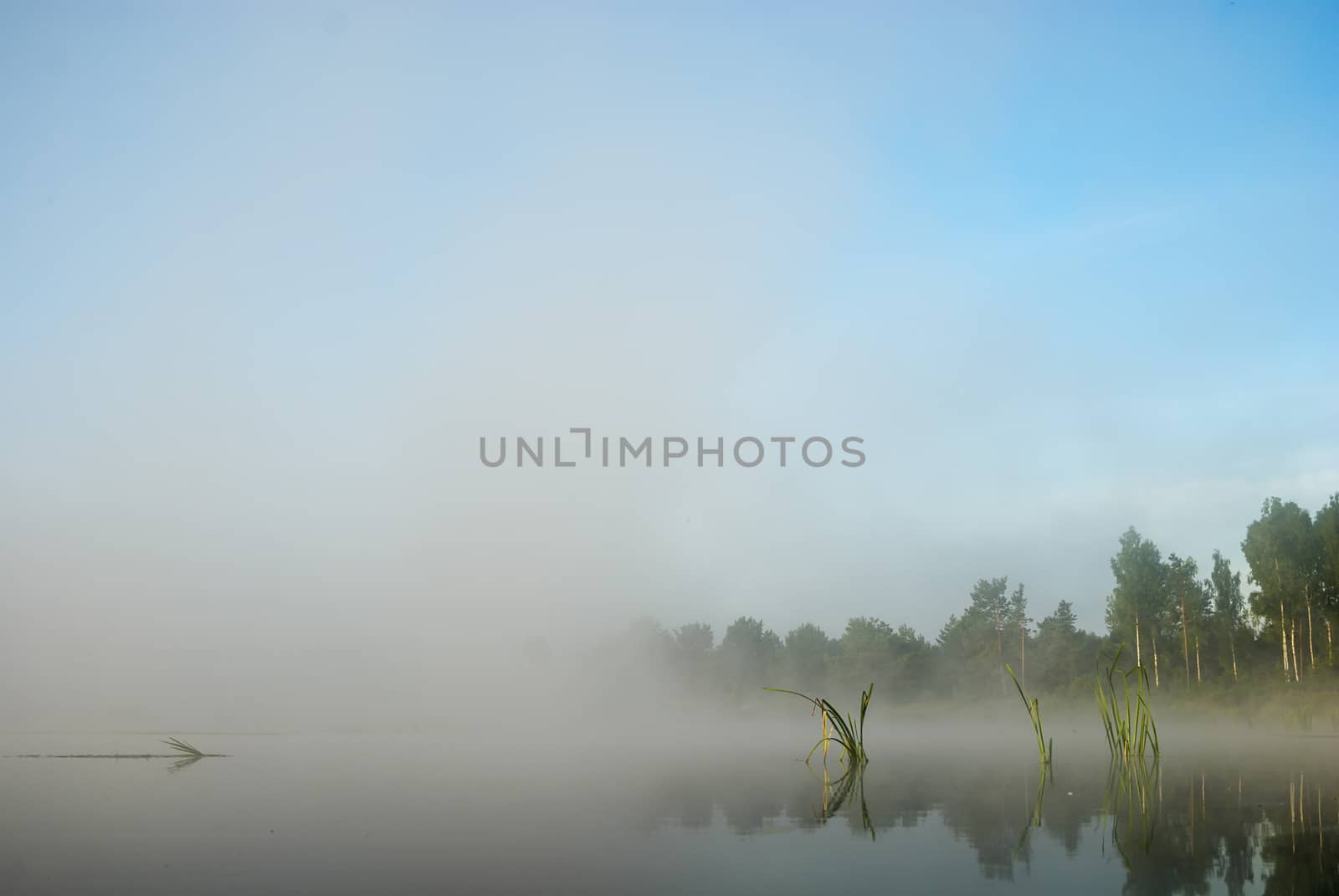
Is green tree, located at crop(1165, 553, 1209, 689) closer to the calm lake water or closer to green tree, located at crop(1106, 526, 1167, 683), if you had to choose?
green tree, located at crop(1106, 526, 1167, 683)

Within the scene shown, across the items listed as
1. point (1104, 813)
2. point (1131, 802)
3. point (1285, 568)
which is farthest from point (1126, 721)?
point (1285, 568)

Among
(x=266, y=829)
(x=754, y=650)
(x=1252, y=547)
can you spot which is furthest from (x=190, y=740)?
(x=754, y=650)

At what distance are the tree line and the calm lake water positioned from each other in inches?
1295

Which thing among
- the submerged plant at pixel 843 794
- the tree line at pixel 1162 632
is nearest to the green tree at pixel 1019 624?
the tree line at pixel 1162 632

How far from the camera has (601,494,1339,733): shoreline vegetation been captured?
187 ft

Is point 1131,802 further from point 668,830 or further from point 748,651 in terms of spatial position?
point 748,651

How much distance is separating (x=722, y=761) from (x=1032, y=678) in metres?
52.1

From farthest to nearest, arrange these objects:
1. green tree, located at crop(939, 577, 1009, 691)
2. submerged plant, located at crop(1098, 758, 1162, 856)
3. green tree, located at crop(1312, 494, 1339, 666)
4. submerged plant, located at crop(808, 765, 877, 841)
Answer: green tree, located at crop(939, 577, 1009, 691), green tree, located at crop(1312, 494, 1339, 666), submerged plant, located at crop(808, 765, 877, 841), submerged plant, located at crop(1098, 758, 1162, 856)

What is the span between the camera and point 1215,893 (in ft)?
24.6

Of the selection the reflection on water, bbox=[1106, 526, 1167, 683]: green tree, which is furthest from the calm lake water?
bbox=[1106, 526, 1167, 683]: green tree

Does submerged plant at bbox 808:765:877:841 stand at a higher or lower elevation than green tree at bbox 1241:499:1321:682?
lower

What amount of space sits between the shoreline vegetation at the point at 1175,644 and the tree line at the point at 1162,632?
0.09 metres

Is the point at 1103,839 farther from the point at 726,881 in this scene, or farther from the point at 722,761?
the point at 722,761

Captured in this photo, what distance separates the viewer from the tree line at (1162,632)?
192ft
